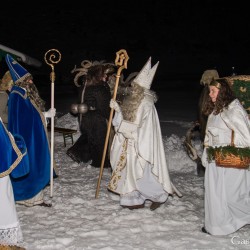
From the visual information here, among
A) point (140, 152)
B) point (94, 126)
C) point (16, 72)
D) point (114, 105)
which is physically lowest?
point (140, 152)

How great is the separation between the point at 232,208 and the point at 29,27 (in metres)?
38.5

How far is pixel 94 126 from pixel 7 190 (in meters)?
4.25

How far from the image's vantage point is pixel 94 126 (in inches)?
346

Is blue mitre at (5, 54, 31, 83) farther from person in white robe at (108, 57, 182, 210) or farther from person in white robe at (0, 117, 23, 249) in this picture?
person in white robe at (0, 117, 23, 249)

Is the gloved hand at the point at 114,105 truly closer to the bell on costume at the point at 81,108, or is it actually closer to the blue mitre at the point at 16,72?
the blue mitre at the point at 16,72

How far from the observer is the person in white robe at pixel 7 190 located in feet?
15.0

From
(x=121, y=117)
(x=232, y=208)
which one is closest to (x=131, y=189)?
(x=121, y=117)

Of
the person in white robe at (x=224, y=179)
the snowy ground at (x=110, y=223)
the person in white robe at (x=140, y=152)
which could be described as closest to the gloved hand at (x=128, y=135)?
the person in white robe at (x=140, y=152)

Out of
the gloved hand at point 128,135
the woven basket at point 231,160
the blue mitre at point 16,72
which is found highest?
the blue mitre at point 16,72

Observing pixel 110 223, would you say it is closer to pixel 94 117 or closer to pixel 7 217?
pixel 7 217

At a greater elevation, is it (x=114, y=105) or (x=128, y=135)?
(x=114, y=105)

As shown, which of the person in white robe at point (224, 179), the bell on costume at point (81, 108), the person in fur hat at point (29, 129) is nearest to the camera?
the person in white robe at point (224, 179)

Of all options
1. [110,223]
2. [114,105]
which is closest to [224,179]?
[110,223]

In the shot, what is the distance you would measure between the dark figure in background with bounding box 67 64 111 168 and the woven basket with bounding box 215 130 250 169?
3737 mm
